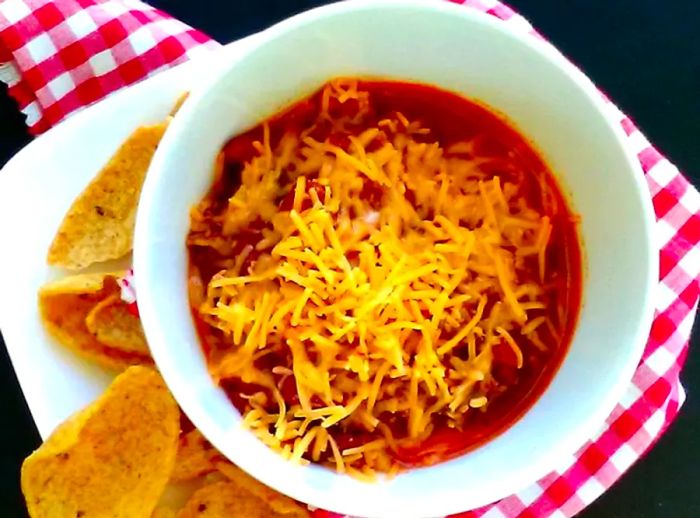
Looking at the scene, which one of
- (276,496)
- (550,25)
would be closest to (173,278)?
(276,496)

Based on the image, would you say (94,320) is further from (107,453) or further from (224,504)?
(224,504)

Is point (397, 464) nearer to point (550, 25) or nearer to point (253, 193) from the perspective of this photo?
point (253, 193)

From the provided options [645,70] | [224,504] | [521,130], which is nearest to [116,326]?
[224,504]

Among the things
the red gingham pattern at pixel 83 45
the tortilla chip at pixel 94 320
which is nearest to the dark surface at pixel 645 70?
the red gingham pattern at pixel 83 45

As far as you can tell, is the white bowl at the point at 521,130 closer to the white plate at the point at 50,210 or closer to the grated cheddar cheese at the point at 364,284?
the grated cheddar cheese at the point at 364,284

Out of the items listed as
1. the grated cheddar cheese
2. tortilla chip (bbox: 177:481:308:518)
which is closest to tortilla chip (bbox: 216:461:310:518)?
tortilla chip (bbox: 177:481:308:518)

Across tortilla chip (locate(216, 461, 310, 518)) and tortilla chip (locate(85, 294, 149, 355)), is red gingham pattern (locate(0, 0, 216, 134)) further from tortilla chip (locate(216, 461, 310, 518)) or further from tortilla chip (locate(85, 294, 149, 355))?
tortilla chip (locate(216, 461, 310, 518))
